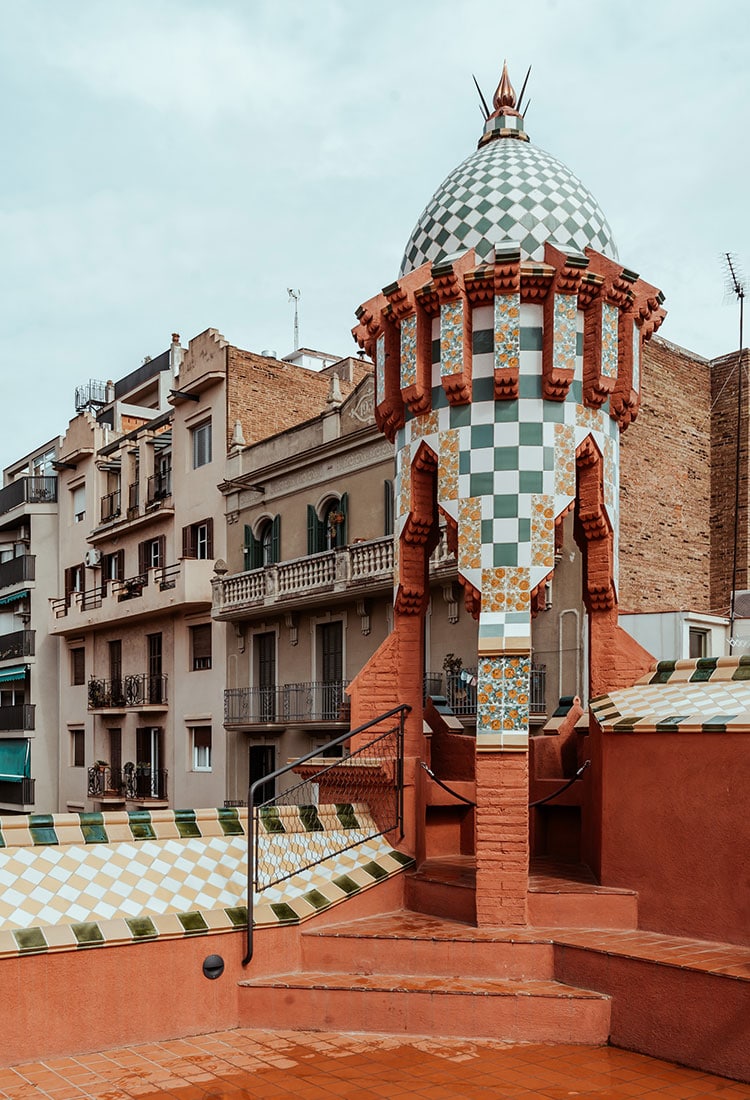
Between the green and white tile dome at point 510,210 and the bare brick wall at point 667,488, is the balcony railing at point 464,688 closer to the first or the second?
the bare brick wall at point 667,488

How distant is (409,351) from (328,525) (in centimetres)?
1457

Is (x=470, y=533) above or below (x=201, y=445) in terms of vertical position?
below

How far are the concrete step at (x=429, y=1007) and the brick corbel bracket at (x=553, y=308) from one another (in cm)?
436

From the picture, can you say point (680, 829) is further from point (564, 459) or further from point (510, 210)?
point (510, 210)

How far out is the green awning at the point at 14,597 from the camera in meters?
38.4

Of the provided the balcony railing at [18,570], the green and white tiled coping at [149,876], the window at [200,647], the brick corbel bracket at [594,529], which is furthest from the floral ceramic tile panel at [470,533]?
the balcony railing at [18,570]

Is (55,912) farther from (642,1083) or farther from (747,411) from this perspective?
(747,411)

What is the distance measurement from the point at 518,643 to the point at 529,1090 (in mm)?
3217

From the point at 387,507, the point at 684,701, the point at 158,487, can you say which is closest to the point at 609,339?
the point at 684,701

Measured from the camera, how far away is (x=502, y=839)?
825 cm

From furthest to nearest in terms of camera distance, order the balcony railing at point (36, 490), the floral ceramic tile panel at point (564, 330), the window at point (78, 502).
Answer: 1. the balcony railing at point (36, 490)
2. the window at point (78, 502)
3. the floral ceramic tile panel at point (564, 330)

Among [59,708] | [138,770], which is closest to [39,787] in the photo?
[59,708]

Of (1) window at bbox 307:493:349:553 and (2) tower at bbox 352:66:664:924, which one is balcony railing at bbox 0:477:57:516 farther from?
(2) tower at bbox 352:66:664:924

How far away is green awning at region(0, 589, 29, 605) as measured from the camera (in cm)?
3841
